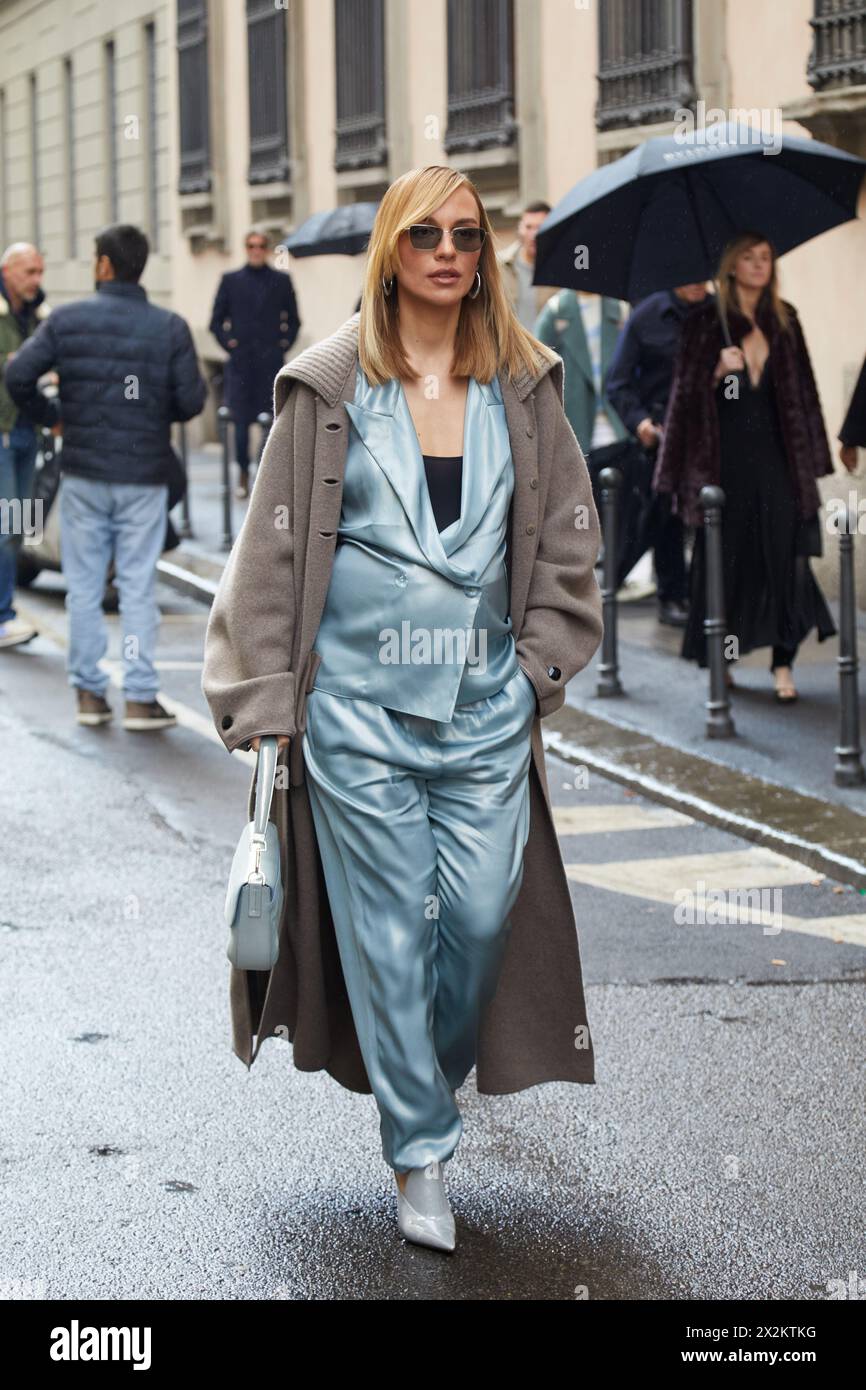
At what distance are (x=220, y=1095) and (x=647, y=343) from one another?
7.14 m

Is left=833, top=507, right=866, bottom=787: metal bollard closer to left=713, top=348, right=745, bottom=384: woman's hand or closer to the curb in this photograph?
the curb

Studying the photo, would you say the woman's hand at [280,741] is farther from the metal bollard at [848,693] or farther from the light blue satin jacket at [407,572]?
the metal bollard at [848,693]

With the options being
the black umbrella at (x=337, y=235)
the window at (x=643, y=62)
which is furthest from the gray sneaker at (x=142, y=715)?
the black umbrella at (x=337, y=235)

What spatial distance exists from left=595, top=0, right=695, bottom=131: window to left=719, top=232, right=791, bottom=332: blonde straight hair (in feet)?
16.8

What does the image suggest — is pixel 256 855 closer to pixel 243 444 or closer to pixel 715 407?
pixel 715 407

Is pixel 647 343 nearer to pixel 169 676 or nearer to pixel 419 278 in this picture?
pixel 169 676

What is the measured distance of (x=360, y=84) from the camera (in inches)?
822

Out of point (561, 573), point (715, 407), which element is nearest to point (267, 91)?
point (715, 407)

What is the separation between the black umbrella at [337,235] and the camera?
17.2m

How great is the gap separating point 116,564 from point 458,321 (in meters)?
5.75

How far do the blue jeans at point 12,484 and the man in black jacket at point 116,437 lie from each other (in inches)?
88.2

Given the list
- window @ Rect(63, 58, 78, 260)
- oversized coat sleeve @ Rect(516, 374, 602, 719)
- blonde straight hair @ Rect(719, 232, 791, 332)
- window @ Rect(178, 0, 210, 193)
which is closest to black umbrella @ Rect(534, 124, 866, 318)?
blonde straight hair @ Rect(719, 232, 791, 332)

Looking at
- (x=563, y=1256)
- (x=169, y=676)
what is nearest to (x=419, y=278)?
(x=563, y=1256)

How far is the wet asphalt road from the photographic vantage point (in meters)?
4.29
